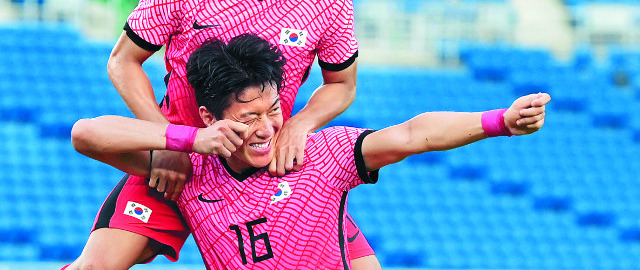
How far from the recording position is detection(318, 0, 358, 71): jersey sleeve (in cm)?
395

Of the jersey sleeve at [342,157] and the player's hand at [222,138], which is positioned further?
the jersey sleeve at [342,157]

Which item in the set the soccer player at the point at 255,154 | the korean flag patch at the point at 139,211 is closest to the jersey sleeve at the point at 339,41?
the soccer player at the point at 255,154

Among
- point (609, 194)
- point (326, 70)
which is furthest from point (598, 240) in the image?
point (326, 70)

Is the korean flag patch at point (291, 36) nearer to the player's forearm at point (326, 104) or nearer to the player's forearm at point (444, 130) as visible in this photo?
the player's forearm at point (326, 104)

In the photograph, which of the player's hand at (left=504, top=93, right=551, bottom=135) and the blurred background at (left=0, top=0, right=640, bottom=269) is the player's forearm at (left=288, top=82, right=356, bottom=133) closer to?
the player's hand at (left=504, top=93, right=551, bottom=135)

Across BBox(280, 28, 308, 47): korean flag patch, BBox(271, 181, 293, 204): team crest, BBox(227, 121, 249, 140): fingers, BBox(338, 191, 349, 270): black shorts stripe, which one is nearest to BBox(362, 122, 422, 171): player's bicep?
BBox(338, 191, 349, 270): black shorts stripe

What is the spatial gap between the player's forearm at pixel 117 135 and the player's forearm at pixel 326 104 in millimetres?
600

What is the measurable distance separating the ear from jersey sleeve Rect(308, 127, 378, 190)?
39 centimetres

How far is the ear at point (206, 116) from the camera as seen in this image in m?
3.67

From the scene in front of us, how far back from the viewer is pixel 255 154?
360 cm

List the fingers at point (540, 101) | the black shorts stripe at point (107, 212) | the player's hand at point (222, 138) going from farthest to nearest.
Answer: the black shorts stripe at point (107, 212), the player's hand at point (222, 138), the fingers at point (540, 101)

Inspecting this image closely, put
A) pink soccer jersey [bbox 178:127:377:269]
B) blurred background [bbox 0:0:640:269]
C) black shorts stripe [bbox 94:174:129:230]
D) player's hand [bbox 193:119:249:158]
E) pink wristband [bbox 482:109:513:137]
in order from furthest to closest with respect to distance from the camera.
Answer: blurred background [bbox 0:0:640:269] < black shorts stripe [bbox 94:174:129:230] < pink soccer jersey [bbox 178:127:377:269] < player's hand [bbox 193:119:249:158] < pink wristband [bbox 482:109:513:137]

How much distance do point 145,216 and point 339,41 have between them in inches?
42.1

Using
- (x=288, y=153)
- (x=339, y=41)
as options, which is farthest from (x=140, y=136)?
(x=339, y=41)
